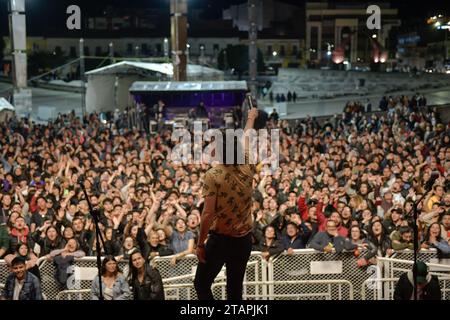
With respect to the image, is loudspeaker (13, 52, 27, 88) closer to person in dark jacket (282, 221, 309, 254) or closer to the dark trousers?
person in dark jacket (282, 221, 309, 254)

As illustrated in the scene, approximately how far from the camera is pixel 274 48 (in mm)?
71812

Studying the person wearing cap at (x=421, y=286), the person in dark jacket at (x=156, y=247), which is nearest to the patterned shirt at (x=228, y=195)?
the person wearing cap at (x=421, y=286)

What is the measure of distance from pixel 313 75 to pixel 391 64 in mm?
15356

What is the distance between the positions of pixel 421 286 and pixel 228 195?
6.46 feet

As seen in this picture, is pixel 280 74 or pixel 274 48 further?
pixel 274 48

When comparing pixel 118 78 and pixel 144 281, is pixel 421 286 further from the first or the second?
pixel 118 78

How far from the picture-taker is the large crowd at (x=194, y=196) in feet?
22.3

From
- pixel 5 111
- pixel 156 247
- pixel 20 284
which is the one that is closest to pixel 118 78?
pixel 5 111

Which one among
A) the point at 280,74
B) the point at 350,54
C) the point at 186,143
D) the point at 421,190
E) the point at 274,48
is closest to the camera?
the point at 421,190

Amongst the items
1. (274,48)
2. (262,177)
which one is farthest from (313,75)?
(262,177)

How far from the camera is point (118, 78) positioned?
24516 millimetres

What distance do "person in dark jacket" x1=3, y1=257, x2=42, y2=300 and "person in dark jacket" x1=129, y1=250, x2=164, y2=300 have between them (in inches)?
33.0
